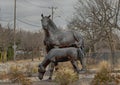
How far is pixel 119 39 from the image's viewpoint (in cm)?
4944

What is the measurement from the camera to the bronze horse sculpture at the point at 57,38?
18188 mm

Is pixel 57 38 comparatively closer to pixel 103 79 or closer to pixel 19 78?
pixel 19 78

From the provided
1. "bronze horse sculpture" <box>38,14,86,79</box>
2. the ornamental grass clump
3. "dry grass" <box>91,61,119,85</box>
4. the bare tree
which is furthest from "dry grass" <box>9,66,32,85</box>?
the bare tree

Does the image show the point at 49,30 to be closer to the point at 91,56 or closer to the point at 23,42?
the point at 91,56

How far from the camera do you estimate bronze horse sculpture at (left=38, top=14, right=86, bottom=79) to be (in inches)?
716

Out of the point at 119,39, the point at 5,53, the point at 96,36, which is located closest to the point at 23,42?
the point at 5,53

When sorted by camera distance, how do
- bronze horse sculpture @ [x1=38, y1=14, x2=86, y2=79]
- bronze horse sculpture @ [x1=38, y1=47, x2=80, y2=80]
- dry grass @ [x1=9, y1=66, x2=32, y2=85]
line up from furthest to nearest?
bronze horse sculpture @ [x1=38, y1=14, x2=86, y2=79] < bronze horse sculpture @ [x1=38, y1=47, x2=80, y2=80] < dry grass @ [x1=9, y1=66, x2=32, y2=85]

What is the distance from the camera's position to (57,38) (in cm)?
1858

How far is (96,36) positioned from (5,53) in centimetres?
2652

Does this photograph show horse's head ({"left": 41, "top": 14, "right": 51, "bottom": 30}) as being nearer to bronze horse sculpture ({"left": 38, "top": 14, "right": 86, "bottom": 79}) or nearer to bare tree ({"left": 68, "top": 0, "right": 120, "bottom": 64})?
bronze horse sculpture ({"left": 38, "top": 14, "right": 86, "bottom": 79})

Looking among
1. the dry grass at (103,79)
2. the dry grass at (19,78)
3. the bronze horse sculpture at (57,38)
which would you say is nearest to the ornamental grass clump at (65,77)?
the dry grass at (103,79)

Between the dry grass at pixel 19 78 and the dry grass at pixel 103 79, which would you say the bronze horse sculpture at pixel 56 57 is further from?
the dry grass at pixel 103 79

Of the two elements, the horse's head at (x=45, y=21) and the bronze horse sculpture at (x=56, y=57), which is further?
the horse's head at (x=45, y=21)

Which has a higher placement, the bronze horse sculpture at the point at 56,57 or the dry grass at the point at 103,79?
the bronze horse sculpture at the point at 56,57
